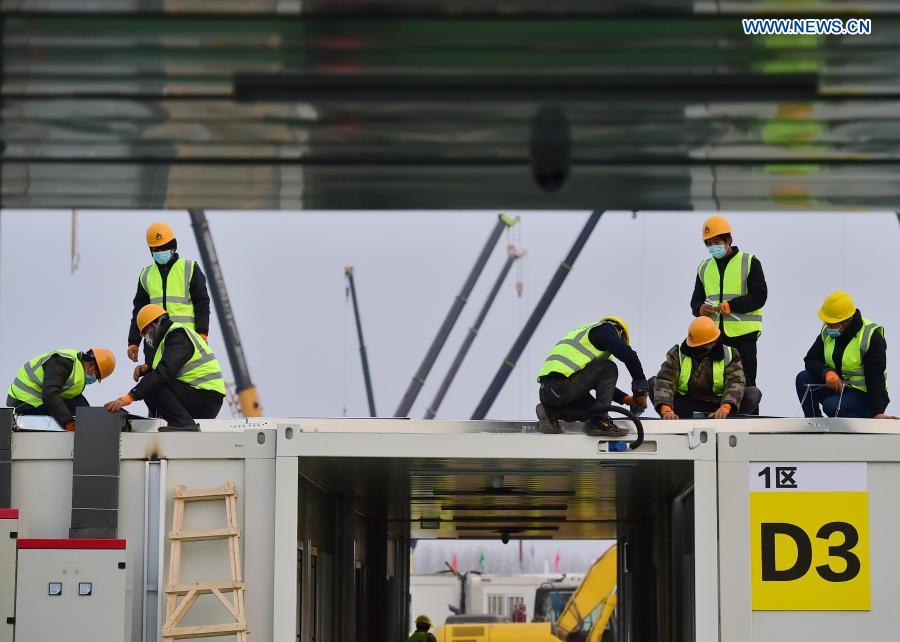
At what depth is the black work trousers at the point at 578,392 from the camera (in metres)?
12.2

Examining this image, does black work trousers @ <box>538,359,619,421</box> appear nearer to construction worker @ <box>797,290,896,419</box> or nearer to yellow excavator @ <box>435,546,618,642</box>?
construction worker @ <box>797,290,896,419</box>

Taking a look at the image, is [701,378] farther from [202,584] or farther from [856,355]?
[202,584]

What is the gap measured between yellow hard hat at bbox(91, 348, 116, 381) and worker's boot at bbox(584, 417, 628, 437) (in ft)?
16.1

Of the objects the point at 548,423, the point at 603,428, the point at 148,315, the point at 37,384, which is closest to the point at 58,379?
the point at 37,384

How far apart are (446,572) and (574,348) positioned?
1354 inches

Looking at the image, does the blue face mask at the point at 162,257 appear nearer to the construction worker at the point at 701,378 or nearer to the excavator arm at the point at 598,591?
the construction worker at the point at 701,378

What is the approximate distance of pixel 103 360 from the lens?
1467 cm

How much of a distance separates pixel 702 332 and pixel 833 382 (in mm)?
1580

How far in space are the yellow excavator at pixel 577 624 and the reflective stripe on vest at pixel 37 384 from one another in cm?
1540

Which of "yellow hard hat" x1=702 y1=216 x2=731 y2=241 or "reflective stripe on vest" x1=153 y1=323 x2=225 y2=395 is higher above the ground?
"yellow hard hat" x1=702 y1=216 x2=731 y2=241

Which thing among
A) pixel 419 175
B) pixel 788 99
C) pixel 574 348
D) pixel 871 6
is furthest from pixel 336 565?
pixel 419 175

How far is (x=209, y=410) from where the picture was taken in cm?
1323

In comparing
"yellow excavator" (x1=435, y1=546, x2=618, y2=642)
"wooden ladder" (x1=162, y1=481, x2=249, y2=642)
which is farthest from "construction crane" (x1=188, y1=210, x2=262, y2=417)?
"wooden ladder" (x1=162, y1=481, x2=249, y2=642)

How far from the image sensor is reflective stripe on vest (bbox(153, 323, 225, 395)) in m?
13.0
